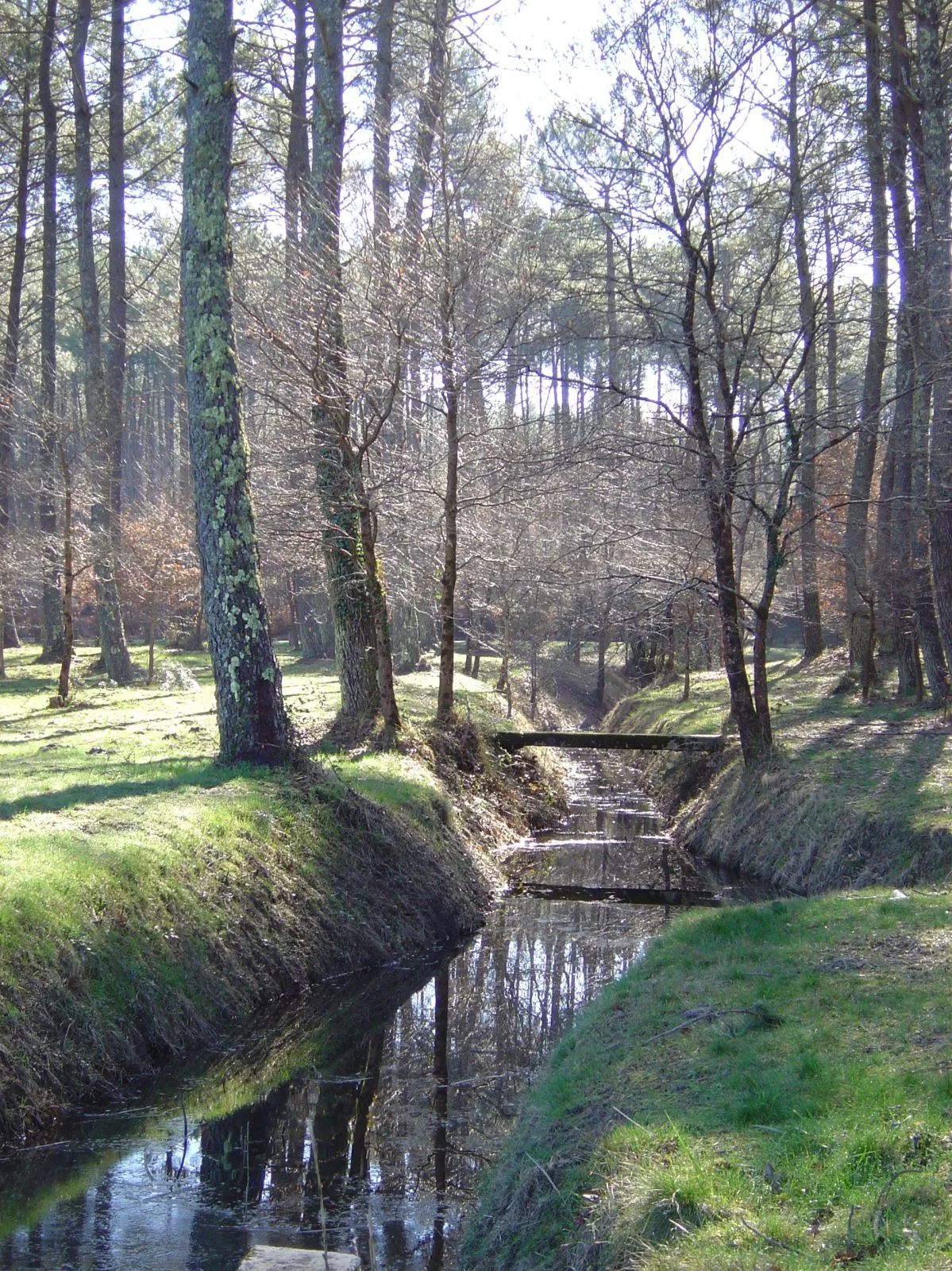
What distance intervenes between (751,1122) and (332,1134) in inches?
118

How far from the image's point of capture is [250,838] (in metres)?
9.55

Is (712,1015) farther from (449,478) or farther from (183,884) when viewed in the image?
(449,478)

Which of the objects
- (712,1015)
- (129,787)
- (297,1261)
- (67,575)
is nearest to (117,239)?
(67,575)

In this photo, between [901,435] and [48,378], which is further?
[48,378]

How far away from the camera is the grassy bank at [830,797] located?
33.8 feet

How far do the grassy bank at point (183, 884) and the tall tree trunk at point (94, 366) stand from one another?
635 cm

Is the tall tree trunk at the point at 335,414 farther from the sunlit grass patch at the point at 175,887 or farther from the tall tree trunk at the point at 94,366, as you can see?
the tall tree trunk at the point at 94,366

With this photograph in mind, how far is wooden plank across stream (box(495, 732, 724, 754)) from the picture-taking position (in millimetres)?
16469

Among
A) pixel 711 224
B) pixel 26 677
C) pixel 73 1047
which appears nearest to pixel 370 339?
pixel 711 224

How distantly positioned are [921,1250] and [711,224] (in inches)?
448

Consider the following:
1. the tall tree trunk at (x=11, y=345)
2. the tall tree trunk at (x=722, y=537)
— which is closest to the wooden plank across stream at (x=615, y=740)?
the tall tree trunk at (x=722, y=537)

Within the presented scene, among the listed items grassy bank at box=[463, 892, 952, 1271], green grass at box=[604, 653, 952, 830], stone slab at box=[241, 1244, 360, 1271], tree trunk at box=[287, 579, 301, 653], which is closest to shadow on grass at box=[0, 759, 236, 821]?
grassy bank at box=[463, 892, 952, 1271]

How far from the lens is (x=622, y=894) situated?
41.6ft

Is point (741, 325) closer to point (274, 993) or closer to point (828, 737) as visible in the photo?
point (828, 737)
